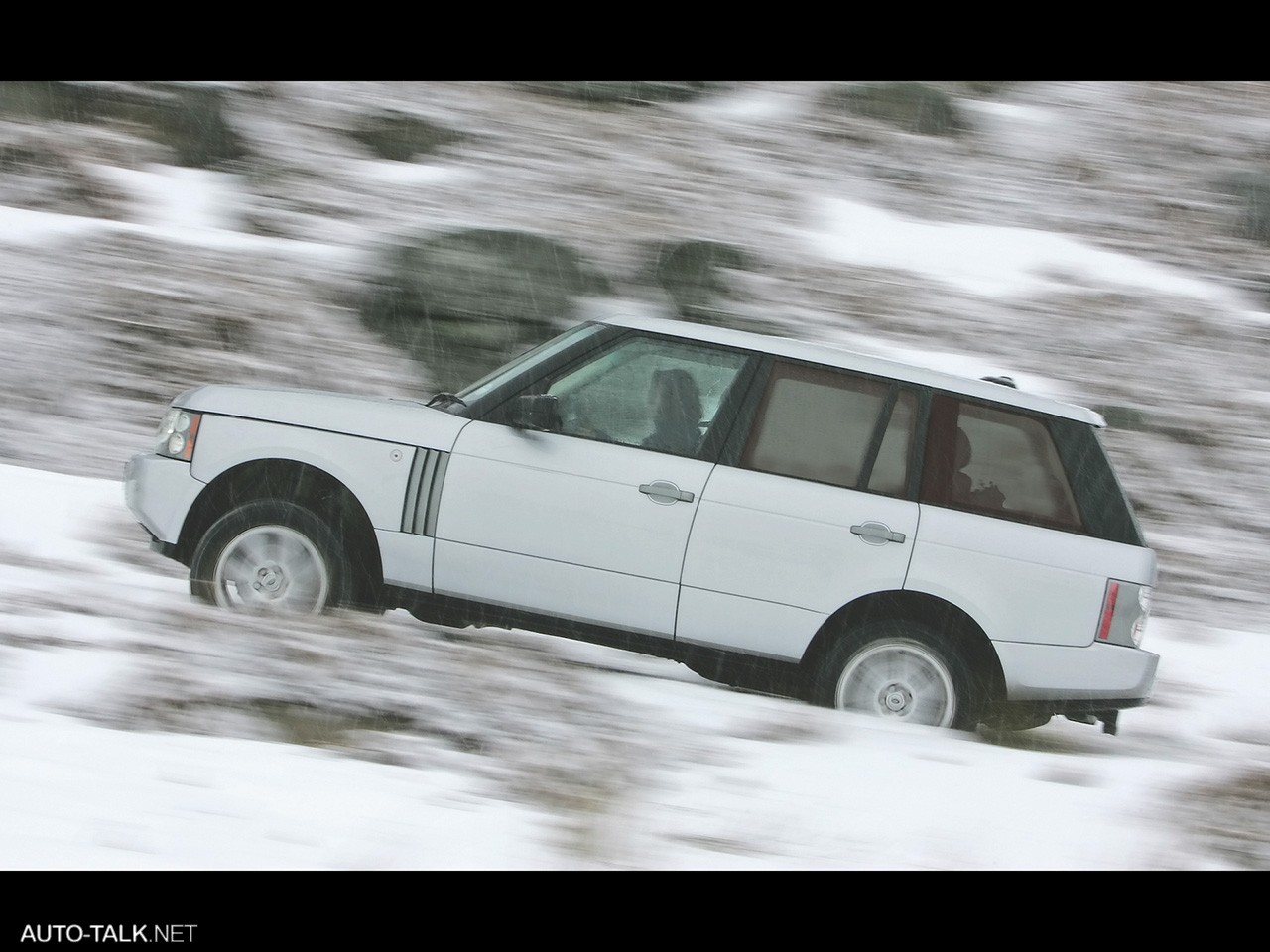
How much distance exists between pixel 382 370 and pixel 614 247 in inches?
118

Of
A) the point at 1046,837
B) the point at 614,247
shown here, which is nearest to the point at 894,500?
the point at 1046,837

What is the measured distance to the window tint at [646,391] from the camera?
5.67 meters

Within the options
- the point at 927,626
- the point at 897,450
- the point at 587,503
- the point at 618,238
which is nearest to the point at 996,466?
the point at 897,450

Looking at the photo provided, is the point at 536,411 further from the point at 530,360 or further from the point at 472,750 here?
the point at 472,750

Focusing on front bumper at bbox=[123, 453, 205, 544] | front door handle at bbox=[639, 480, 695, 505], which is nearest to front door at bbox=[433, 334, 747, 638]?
front door handle at bbox=[639, 480, 695, 505]

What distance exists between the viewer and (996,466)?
5.73m

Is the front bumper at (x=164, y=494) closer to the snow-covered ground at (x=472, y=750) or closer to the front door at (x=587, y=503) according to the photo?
the snow-covered ground at (x=472, y=750)

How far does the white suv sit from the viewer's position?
218 inches

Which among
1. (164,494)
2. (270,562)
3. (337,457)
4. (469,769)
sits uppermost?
(337,457)

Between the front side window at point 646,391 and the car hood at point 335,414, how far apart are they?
45 centimetres

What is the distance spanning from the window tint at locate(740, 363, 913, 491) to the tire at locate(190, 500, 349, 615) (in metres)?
1.76

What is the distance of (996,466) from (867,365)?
2.26ft

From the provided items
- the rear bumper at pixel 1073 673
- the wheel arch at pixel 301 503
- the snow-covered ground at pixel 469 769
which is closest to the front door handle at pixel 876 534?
the rear bumper at pixel 1073 673
